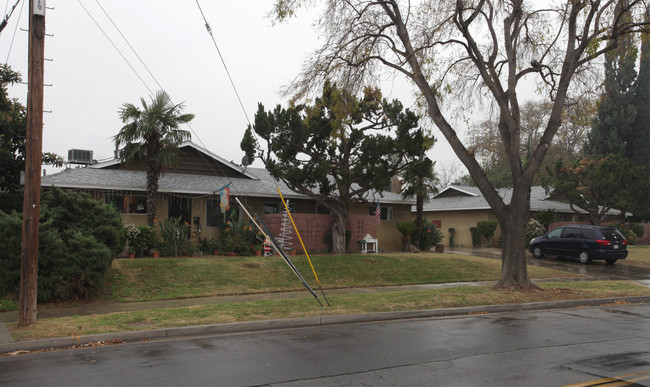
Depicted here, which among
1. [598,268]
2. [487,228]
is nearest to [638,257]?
[598,268]

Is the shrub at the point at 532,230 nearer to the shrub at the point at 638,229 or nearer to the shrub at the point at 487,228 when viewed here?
the shrub at the point at 487,228

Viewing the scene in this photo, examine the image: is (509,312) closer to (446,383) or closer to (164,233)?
(446,383)

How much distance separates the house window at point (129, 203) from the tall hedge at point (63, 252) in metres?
6.45

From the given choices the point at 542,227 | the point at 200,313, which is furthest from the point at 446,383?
the point at 542,227

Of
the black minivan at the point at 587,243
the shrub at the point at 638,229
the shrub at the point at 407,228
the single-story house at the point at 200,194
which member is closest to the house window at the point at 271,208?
the single-story house at the point at 200,194

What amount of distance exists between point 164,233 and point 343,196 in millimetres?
7598

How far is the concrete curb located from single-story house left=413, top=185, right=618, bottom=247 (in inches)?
762

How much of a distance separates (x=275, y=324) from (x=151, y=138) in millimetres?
11455

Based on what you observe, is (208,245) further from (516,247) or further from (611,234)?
(611,234)

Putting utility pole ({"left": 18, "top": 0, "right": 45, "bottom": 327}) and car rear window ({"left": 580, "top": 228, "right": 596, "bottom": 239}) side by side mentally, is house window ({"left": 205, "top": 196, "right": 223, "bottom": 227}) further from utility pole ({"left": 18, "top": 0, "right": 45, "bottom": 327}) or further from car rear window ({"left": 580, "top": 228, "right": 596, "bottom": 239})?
car rear window ({"left": 580, "top": 228, "right": 596, "bottom": 239})

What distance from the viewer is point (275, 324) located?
10.1 meters

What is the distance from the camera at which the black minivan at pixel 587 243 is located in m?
23.2

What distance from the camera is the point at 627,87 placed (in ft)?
146

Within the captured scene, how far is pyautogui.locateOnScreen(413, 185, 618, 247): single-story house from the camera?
3312 cm
